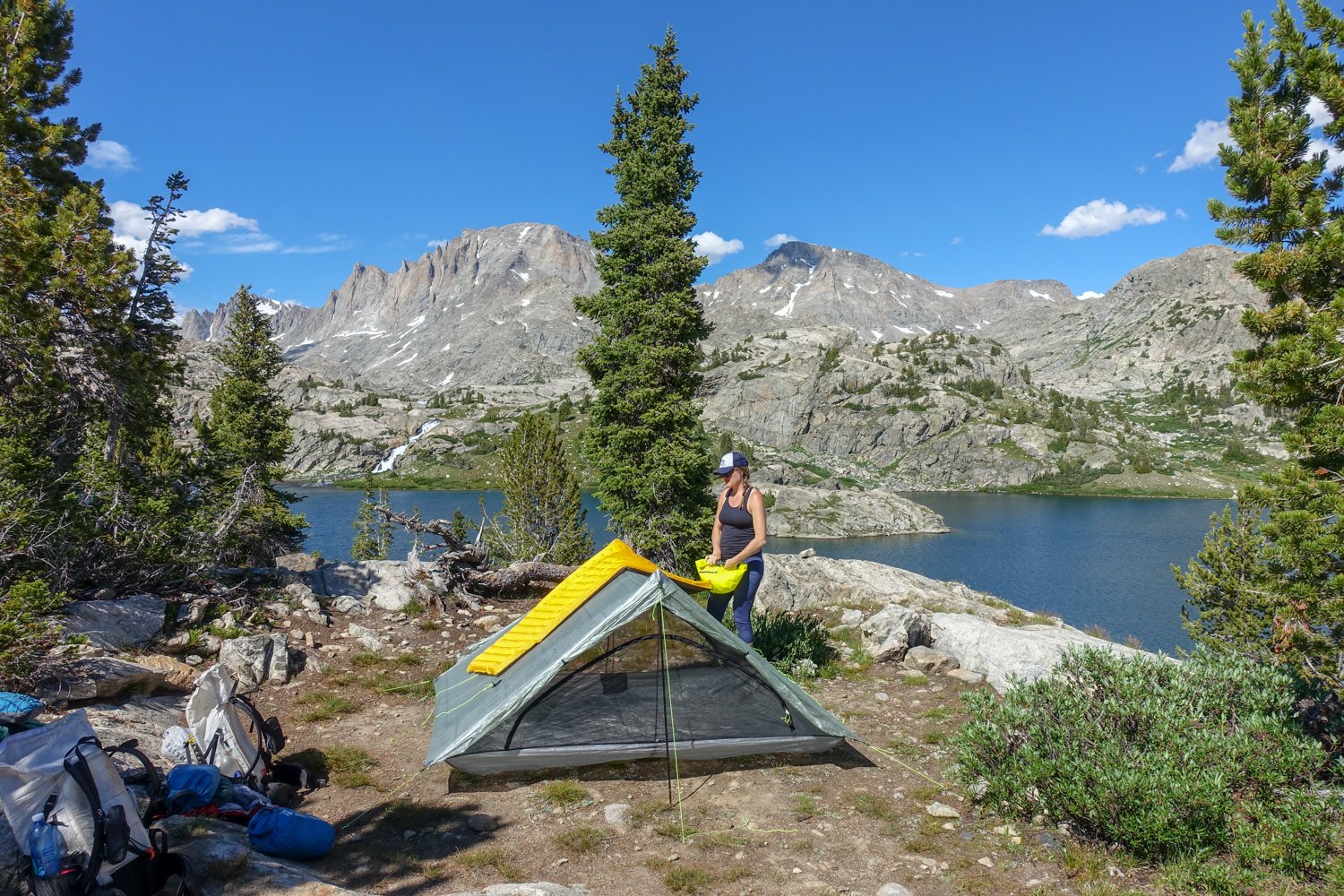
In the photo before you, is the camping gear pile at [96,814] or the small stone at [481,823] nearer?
the camping gear pile at [96,814]

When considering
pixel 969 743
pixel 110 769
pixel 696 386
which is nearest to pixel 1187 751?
pixel 969 743

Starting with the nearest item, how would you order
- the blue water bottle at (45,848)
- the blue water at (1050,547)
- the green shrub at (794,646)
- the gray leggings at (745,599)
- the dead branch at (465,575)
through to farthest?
the blue water bottle at (45,848) → the gray leggings at (745,599) → the green shrub at (794,646) → the dead branch at (465,575) → the blue water at (1050,547)

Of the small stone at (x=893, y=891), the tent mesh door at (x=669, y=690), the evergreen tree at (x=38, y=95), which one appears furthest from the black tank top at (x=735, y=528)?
the evergreen tree at (x=38, y=95)

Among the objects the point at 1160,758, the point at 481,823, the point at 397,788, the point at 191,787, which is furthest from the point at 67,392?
the point at 1160,758

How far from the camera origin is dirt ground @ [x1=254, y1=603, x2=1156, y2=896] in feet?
20.7

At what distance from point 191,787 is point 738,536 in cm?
727

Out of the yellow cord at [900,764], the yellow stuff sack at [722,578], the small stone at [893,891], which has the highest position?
the yellow stuff sack at [722,578]

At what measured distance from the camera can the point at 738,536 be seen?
10453 mm

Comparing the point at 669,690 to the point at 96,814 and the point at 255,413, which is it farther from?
the point at 255,413

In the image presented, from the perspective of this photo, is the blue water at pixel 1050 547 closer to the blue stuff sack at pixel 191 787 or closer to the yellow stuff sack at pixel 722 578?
the yellow stuff sack at pixel 722 578

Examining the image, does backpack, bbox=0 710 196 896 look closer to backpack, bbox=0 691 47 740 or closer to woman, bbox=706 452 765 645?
backpack, bbox=0 691 47 740

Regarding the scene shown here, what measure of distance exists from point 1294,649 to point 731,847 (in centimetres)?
994

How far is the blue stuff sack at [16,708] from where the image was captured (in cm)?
582

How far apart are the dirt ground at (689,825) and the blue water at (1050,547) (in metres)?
32.5
